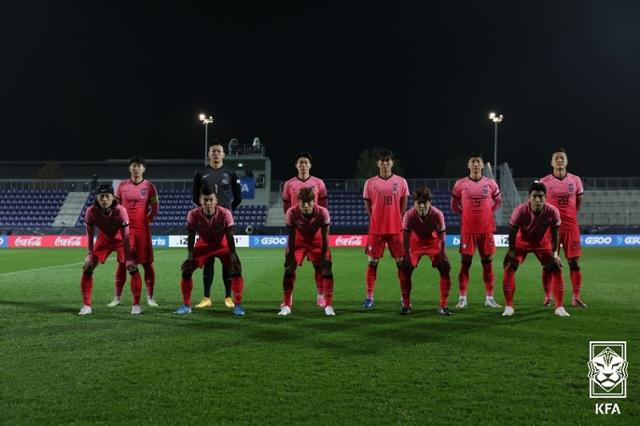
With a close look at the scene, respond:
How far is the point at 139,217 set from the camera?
7.64m

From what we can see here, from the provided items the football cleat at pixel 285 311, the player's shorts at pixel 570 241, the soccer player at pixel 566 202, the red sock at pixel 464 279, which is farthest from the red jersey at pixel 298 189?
the player's shorts at pixel 570 241

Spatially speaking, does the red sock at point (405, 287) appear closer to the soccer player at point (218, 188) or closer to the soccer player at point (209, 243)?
the soccer player at point (209, 243)

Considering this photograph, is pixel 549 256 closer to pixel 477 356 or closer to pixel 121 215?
pixel 477 356

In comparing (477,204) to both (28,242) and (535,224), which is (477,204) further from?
(28,242)

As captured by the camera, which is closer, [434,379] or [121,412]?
[121,412]

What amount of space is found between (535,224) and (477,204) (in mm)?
1154

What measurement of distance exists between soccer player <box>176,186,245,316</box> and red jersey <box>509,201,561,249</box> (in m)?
3.60

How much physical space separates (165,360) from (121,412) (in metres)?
1.19

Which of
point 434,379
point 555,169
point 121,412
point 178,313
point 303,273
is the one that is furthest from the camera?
point 303,273

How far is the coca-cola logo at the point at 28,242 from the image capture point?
2906cm

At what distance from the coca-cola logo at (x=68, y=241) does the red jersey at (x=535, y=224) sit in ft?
91.1

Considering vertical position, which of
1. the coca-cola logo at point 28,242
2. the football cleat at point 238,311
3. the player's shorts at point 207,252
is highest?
the player's shorts at point 207,252

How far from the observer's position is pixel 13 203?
37.0 metres

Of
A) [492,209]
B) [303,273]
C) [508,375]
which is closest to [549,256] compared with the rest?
[492,209]
